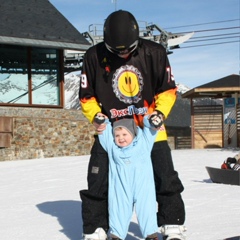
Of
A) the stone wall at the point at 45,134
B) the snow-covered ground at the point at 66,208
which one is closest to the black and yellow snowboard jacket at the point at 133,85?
the snow-covered ground at the point at 66,208

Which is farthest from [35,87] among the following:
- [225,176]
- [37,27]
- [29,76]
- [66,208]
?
[66,208]

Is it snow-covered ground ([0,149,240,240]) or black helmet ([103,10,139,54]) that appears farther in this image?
snow-covered ground ([0,149,240,240])

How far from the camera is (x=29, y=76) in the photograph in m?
18.8

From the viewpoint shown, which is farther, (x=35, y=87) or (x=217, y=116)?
(x=217, y=116)

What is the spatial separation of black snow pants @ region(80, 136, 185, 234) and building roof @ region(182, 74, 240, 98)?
1994cm

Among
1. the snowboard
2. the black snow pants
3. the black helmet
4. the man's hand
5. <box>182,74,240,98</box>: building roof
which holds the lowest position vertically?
the snowboard

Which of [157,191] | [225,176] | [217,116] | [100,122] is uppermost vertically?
[217,116]

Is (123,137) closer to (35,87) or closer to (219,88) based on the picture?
(35,87)

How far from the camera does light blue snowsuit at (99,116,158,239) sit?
3846 millimetres

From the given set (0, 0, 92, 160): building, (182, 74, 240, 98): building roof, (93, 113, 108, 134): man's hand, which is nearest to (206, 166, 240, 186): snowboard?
(93, 113, 108, 134): man's hand

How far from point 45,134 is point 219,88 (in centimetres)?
875

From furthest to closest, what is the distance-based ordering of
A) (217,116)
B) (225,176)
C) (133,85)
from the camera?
(217,116) → (225,176) → (133,85)

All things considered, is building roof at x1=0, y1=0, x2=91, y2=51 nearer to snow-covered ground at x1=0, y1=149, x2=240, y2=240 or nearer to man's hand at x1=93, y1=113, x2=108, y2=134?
snow-covered ground at x1=0, y1=149, x2=240, y2=240

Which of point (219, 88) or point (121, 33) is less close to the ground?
point (219, 88)
